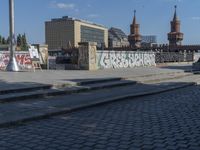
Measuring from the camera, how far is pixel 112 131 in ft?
26.8

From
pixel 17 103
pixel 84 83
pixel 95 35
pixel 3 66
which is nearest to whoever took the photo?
pixel 17 103

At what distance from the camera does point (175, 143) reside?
23.3 ft

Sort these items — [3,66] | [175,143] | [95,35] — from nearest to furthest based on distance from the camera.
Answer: [175,143] → [3,66] → [95,35]

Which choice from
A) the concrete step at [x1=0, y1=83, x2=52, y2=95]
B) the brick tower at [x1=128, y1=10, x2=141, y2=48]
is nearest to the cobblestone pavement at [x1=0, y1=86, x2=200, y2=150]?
the concrete step at [x1=0, y1=83, x2=52, y2=95]

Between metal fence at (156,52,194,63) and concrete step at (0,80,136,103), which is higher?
metal fence at (156,52,194,63)

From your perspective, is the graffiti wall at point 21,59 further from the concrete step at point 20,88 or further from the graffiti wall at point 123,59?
the concrete step at point 20,88

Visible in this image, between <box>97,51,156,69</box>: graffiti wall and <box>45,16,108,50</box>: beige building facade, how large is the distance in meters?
108

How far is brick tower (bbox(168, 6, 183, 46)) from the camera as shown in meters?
165

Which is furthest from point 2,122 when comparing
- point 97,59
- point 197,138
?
point 97,59

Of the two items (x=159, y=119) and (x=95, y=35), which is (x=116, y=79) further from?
(x=95, y=35)

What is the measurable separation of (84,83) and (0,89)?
16.3ft

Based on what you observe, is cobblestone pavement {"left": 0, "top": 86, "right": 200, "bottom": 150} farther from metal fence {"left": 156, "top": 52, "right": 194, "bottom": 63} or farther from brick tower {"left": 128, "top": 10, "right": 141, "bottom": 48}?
brick tower {"left": 128, "top": 10, "right": 141, "bottom": 48}

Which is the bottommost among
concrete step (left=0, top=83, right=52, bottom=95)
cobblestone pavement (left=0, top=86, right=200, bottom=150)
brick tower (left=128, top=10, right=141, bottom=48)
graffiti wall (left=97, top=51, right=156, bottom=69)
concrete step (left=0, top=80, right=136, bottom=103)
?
cobblestone pavement (left=0, top=86, right=200, bottom=150)

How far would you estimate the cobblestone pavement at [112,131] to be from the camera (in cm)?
698
